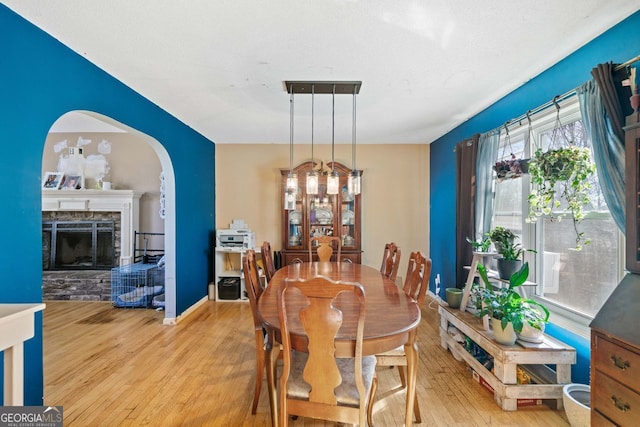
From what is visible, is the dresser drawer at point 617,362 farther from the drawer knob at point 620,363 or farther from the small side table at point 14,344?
the small side table at point 14,344

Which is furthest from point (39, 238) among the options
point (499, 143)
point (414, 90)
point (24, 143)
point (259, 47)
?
point (499, 143)

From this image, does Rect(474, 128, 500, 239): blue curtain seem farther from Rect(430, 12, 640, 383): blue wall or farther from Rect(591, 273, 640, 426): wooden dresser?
Rect(591, 273, 640, 426): wooden dresser

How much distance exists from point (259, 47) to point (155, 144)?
6.15ft

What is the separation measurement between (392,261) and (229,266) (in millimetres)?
2816

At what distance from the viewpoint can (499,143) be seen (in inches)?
109

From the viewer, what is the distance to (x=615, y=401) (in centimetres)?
126

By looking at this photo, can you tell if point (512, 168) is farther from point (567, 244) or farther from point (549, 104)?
point (567, 244)

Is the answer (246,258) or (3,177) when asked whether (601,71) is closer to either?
(246,258)

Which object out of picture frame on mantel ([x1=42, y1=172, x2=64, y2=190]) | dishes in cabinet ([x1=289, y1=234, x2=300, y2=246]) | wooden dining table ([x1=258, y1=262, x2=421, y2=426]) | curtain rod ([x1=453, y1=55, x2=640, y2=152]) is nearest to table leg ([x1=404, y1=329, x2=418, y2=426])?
wooden dining table ([x1=258, y1=262, x2=421, y2=426])

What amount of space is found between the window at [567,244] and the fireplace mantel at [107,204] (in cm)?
509

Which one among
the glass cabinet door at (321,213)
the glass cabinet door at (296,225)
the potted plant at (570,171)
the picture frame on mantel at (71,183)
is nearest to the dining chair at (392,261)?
the potted plant at (570,171)

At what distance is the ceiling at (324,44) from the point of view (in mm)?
1574

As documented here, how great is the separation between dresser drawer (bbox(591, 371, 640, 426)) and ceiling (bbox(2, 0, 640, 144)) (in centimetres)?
190

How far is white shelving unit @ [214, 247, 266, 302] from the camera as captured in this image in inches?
168
